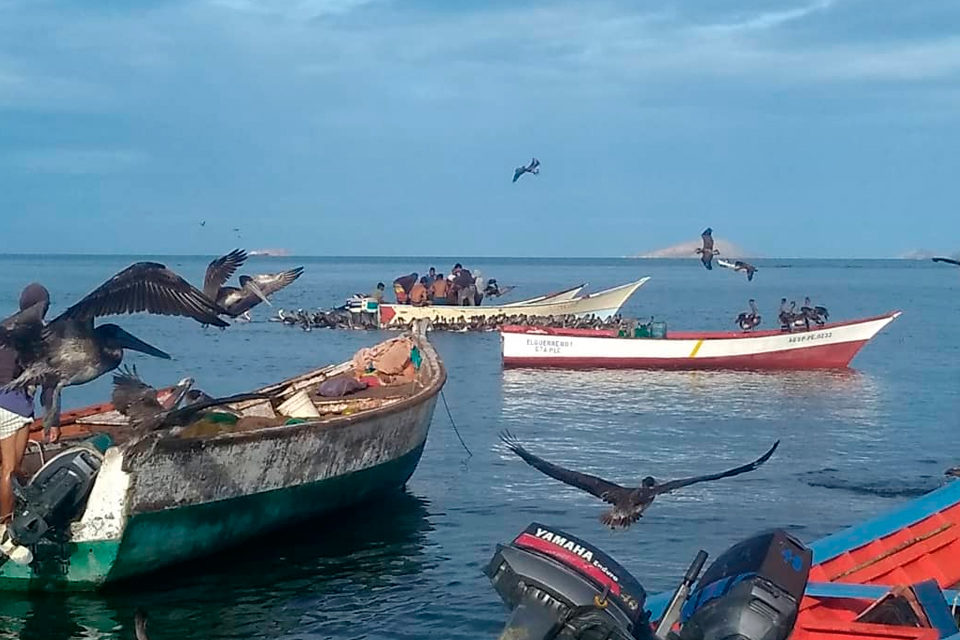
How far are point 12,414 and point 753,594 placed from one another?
23.2 feet

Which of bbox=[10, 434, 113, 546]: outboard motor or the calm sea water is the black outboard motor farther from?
bbox=[10, 434, 113, 546]: outboard motor

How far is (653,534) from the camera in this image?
13086 millimetres

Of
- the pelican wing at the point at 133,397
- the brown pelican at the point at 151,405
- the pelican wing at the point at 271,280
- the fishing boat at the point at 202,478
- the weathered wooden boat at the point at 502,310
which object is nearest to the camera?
the fishing boat at the point at 202,478

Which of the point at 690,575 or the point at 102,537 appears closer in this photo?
the point at 690,575

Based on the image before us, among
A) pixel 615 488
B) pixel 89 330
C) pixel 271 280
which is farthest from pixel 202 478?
pixel 615 488

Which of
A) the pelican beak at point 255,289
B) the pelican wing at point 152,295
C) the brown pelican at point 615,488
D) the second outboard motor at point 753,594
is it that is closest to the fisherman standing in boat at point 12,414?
the pelican wing at point 152,295

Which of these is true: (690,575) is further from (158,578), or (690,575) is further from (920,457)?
(920,457)

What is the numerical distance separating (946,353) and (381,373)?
86.2ft

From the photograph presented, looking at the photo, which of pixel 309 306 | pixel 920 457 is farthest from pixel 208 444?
pixel 309 306

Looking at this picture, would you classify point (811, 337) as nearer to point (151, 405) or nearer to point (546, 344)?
point (546, 344)

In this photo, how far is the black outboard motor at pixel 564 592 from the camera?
5.81 metres

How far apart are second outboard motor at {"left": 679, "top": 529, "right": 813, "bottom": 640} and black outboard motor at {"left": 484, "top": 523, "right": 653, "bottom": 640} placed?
0.32m

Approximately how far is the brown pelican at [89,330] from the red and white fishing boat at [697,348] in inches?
800

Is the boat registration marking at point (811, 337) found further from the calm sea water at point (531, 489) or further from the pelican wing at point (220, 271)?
the pelican wing at point (220, 271)
